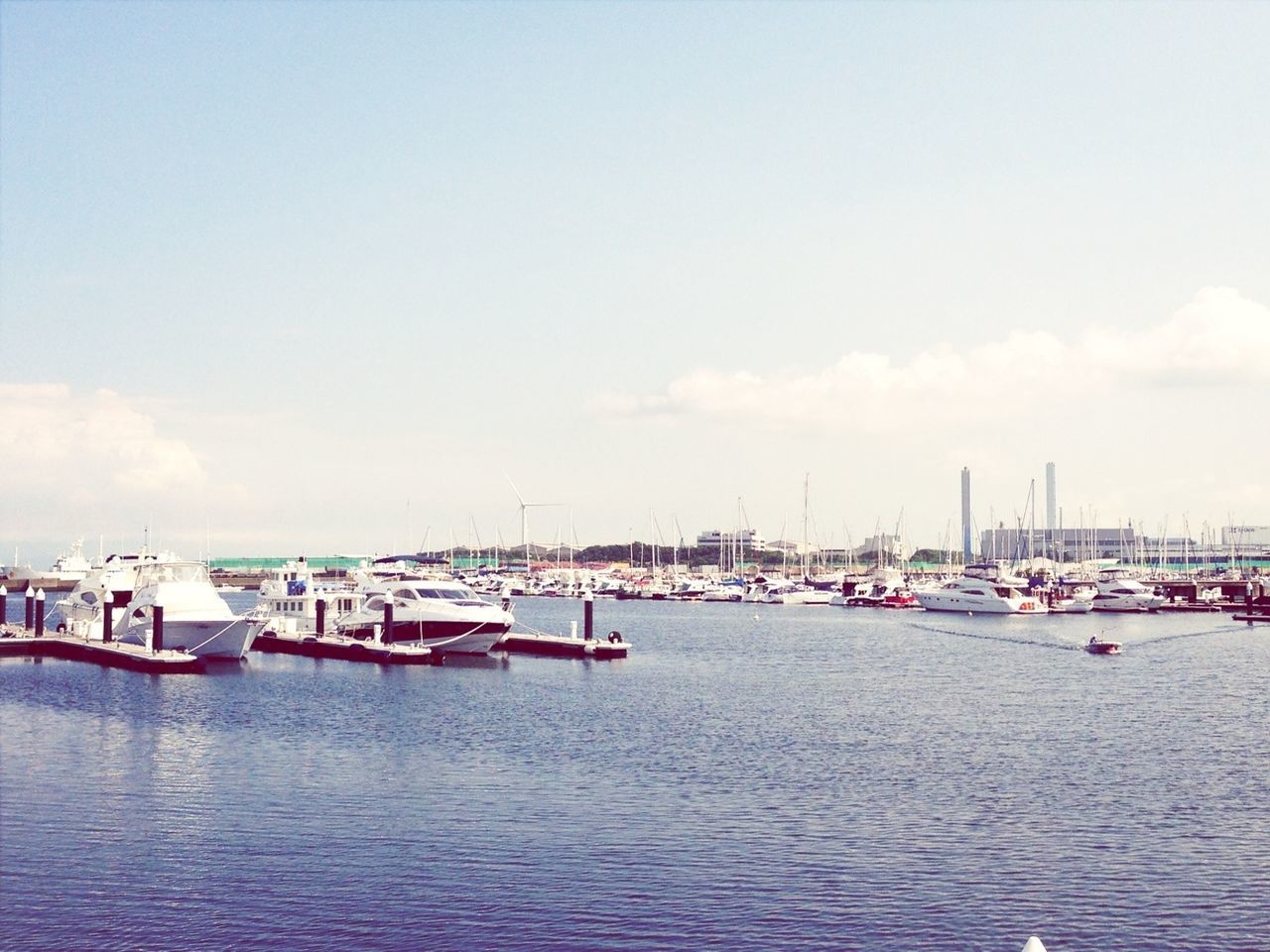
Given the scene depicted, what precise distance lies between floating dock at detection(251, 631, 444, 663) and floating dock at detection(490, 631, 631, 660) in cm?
700

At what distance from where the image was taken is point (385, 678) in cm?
7056

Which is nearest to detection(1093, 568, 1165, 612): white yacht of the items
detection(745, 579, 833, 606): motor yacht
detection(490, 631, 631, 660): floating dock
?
detection(745, 579, 833, 606): motor yacht

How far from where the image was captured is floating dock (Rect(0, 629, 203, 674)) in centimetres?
6975

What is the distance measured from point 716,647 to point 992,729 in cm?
4913

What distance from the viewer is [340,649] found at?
80625mm

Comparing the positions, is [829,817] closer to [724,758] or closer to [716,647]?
[724,758]

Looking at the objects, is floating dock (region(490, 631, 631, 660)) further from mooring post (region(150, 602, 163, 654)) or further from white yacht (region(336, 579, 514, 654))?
mooring post (region(150, 602, 163, 654))

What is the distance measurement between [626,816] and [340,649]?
4979 centimetres

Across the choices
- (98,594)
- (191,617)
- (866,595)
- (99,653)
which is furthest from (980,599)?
(99,653)

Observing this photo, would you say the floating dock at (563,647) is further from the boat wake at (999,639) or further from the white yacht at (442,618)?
the boat wake at (999,639)

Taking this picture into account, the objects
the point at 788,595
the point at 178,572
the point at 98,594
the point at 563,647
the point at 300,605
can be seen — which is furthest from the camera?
the point at 788,595

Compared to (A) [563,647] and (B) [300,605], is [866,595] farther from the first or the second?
(B) [300,605]

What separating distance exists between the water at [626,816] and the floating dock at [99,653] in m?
2.88

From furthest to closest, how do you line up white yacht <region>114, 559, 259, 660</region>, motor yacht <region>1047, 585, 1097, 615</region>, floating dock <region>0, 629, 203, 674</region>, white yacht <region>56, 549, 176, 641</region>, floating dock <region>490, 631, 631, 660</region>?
motor yacht <region>1047, 585, 1097, 615</region> < white yacht <region>56, 549, 176, 641</region> < floating dock <region>490, 631, 631, 660</region> < white yacht <region>114, 559, 259, 660</region> < floating dock <region>0, 629, 203, 674</region>
